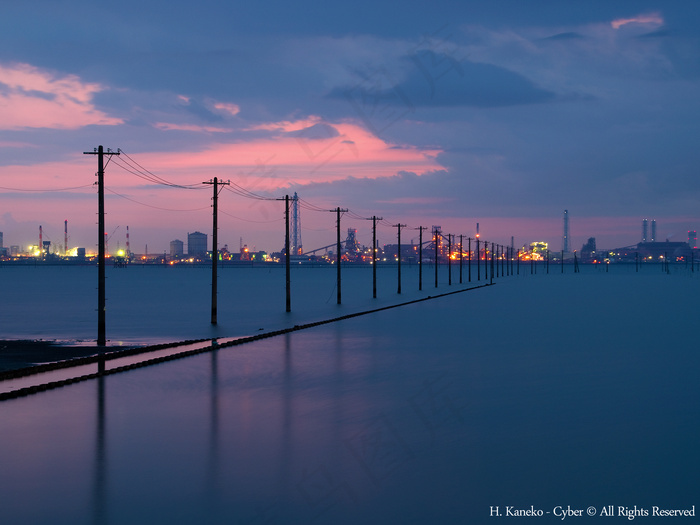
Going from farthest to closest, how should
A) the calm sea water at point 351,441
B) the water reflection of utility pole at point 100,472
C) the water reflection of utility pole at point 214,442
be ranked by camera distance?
the water reflection of utility pole at point 214,442 → the calm sea water at point 351,441 → the water reflection of utility pole at point 100,472

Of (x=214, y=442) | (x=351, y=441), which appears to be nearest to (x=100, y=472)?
(x=214, y=442)

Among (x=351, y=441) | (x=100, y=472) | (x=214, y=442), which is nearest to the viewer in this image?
(x=100, y=472)

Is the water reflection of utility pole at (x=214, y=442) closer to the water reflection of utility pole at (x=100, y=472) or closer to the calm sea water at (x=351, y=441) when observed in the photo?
the calm sea water at (x=351, y=441)

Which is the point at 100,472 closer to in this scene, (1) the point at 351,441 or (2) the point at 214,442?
→ (2) the point at 214,442

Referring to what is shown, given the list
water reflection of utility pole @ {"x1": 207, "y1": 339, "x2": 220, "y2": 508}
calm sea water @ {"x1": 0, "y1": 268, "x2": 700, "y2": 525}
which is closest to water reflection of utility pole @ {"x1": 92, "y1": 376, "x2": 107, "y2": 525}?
calm sea water @ {"x1": 0, "y1": 268, "x2": 700, "y2": 525}

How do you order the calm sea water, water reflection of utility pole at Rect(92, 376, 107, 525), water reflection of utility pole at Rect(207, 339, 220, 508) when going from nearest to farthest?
water reflection of utility pole at Rect(92, 376, 107, 525), the calm sea water, water reflection of utility pole at Rect(207, 339, 220, 508)

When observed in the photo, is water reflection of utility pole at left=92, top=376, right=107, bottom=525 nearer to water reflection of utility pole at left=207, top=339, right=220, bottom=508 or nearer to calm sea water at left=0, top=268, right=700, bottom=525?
calm sea water at left=0, top=268, right=700, bottom=525

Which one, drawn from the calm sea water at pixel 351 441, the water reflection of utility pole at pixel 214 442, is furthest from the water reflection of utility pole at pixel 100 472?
the water reflection of utility pole at pixel 214 442

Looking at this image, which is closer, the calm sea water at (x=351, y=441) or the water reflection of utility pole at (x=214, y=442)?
the calm sea water at (x=351, y=441)

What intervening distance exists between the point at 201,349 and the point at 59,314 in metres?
36.3

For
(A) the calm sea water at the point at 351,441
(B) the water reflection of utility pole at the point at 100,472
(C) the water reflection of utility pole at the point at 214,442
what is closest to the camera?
(B) the water reflection of utility pole at the point at 100,472

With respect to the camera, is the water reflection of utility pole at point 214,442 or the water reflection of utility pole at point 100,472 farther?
the water reflection of utility pole at point 214,442

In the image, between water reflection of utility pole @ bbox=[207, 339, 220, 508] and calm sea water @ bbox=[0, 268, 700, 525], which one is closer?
calm sea water @ bbox=[0, 268, 700, 525]

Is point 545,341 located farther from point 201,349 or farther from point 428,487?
point 428,487
